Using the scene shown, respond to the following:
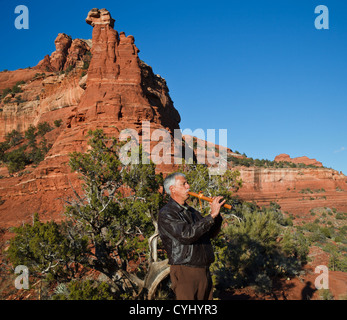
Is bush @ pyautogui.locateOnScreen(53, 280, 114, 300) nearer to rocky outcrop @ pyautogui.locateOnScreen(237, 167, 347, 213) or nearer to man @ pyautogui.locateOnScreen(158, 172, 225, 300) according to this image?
man @ pyautogui.locateOnScreen(158, 172, 225, 300)

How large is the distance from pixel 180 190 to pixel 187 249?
55 centimetres

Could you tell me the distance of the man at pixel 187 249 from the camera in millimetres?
2104

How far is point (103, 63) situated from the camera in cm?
2580

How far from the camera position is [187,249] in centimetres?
226

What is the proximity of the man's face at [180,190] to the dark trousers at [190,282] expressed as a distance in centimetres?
62

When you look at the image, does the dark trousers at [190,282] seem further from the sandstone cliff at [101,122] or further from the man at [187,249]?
the sandstone cliff at [101,122]

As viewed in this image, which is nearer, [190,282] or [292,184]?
[190,282]

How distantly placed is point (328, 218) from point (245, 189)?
14.6 meters

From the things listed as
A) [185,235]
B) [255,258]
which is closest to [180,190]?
[185,235]

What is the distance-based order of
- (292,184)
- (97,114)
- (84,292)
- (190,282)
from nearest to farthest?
(190,282) → (84,292) → (97,114) → (292,184)

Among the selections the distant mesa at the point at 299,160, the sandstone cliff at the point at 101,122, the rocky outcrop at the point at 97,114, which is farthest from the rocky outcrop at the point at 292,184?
the distant mesa at the point at 299,160

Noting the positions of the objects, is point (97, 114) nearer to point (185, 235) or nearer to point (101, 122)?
point (101, 122)

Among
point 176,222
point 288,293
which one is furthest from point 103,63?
point 176,222

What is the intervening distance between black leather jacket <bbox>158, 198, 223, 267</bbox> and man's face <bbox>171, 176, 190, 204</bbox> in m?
0.07
